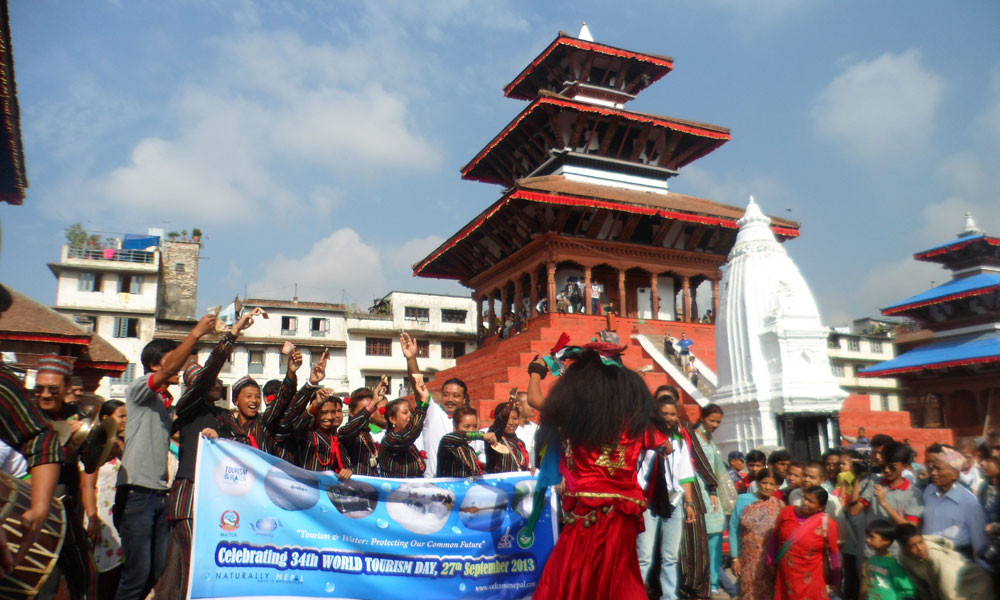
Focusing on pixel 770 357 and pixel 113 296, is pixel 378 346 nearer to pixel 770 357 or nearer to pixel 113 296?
pixel 113 296

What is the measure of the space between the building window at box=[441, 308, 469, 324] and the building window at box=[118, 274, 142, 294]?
1548 centimetres

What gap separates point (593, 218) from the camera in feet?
70.7

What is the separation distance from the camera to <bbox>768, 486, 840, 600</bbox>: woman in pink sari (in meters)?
4.97

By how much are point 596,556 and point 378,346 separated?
3523cm

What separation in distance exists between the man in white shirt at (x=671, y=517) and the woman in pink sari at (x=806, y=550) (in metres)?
0.80

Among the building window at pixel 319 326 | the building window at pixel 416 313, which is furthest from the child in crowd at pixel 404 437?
the building window at pixel 416 313

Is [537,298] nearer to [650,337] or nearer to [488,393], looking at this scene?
[650,337]

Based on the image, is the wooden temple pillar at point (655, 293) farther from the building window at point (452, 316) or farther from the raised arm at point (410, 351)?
the building window at point (452, 316)

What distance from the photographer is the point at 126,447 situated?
4336mm

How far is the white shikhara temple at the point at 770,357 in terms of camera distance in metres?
11.0

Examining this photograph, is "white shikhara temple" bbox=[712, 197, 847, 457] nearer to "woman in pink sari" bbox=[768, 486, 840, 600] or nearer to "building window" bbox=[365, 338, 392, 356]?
"woman in pink sari" bbox=[768, 486, 840, 600]

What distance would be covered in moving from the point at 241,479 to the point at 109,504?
1.45 meters

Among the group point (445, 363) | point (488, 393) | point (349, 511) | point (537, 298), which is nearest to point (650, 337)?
point (537, 298)

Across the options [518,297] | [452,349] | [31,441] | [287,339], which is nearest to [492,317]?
[518,297]
